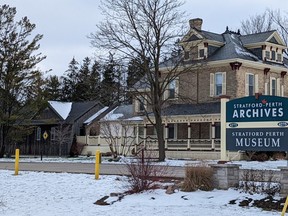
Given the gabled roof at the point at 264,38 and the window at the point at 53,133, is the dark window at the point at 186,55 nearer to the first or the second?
the gabled roof at the point at 264,38

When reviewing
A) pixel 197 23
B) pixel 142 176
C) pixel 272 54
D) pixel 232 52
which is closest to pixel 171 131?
pixel 232 52

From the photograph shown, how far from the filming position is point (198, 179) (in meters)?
14.5

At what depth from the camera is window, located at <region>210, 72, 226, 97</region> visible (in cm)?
3847

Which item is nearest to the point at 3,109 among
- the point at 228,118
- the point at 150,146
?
the point at 150,146

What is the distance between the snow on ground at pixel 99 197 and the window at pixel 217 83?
21878mm

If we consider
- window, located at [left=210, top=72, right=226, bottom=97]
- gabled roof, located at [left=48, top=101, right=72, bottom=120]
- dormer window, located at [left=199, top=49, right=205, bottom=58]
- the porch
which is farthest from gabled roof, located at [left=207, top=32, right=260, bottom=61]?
gabled roof, located at [left=48, top=101, right=72, bottom=120]

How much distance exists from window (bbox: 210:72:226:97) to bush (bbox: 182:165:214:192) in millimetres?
24303

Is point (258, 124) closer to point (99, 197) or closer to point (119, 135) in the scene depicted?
point (99, 197)

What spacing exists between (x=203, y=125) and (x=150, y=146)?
17.3 ft

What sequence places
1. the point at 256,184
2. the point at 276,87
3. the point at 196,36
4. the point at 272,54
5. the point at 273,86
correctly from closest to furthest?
the point at 256,184 → the point at 196,36 → the point at 273,86 → the point at 276,87 → the point at 272,54

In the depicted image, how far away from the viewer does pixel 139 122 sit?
147ft

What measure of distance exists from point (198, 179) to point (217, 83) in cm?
2509

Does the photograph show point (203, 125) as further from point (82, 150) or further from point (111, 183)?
point (111, 183)

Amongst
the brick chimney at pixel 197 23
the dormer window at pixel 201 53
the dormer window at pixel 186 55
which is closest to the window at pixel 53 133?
the brick chimney at pixel 197 23
